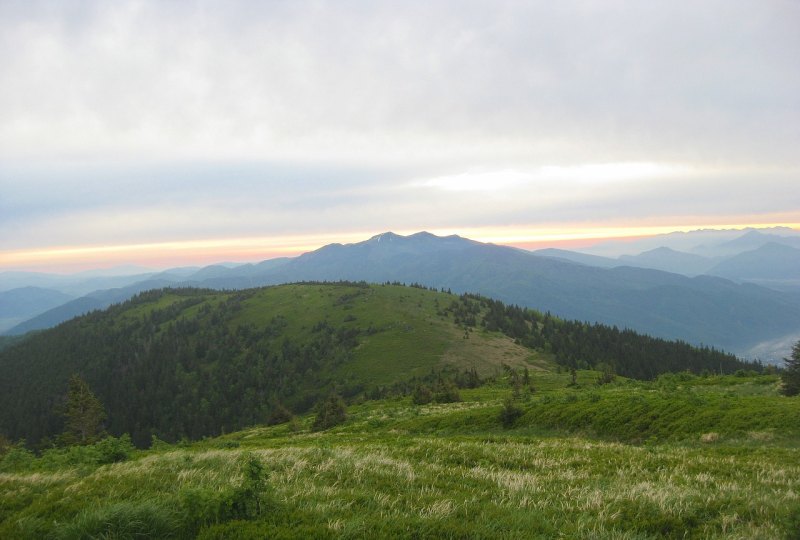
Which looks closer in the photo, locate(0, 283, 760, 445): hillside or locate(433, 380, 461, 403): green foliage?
locate(433, 380, 461, 403): green foliage

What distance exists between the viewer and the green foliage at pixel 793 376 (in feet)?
89.4

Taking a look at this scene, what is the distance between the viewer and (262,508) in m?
7.27

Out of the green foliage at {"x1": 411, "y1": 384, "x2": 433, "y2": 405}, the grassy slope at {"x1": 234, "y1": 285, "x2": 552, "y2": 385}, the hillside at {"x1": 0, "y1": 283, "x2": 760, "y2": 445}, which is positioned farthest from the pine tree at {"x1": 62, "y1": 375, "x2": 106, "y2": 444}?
the grassy slope at {"x1": 234, "y1": 285, "x2": 552, "y2": 385}

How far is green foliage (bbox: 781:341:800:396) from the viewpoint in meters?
27.2

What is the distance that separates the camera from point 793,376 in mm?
27906

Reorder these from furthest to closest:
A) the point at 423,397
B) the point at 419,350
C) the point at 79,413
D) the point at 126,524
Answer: the point at 419,350
the point at 79,413
the point at 423,397
the point at 126,524

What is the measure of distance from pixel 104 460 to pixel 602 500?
16.9 m

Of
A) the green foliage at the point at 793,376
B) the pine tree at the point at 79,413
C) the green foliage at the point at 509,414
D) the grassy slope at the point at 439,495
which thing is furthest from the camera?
the pine tree at the point at 79,413

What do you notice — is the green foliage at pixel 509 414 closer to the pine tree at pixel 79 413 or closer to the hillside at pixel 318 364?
the pine tree at pixel 79 413

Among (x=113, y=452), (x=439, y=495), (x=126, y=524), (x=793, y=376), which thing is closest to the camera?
(x=126, y=524)

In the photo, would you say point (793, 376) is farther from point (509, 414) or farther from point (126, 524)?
point (126, 524)

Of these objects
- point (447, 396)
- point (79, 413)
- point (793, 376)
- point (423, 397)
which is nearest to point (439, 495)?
point (793, 376)

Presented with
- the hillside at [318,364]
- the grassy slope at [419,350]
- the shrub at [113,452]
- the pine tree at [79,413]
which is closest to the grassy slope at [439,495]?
the shrub at [113,452]

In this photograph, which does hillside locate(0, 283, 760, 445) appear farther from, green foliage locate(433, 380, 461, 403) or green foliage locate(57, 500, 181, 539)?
green foliage locate(57, 500, 181, 539)
